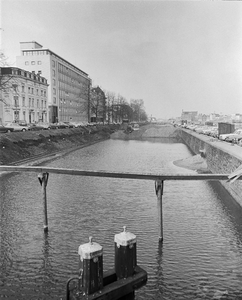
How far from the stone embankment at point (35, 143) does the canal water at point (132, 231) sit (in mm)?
10715

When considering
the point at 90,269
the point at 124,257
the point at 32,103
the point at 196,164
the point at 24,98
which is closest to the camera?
the point at 90,269

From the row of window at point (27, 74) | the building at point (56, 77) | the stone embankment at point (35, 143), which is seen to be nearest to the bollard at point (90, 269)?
the stone embankment at point (35, 143)

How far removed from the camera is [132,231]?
460 inches

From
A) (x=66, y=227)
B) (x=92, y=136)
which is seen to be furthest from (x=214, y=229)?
(x=92, y=136)

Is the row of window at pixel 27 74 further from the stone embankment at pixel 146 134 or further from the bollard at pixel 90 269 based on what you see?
the bollard at pixel 90 269

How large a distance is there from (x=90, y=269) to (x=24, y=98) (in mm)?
63117

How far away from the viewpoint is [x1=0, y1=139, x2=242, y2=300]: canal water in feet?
26.0

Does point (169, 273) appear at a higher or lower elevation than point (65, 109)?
lower

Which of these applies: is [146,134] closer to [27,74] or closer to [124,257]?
[27,74]

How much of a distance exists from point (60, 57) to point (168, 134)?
125 feet

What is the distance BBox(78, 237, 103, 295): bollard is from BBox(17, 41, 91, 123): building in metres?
76.7

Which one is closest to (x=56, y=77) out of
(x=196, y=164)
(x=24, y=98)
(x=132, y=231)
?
(x=24, y=98)

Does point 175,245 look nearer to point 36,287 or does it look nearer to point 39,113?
point 36,287

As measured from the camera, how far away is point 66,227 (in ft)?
39.7
